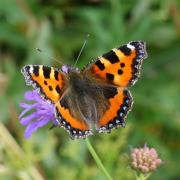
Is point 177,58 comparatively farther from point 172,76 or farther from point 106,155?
point 106,155

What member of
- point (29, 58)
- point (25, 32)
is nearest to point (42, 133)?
point (29, 58)

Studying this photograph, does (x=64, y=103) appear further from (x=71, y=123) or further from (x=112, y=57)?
(x=112, y=57)

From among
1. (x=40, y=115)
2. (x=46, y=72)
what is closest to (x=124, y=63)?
(x=46, y=72)

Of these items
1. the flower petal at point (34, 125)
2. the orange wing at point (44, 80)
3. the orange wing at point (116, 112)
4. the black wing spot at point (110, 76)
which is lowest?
the orange wing at point (116, 112)

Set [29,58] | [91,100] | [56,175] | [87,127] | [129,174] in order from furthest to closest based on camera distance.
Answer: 1. [29,58]
2. [56,175]
3. [129,174]
4. [91,100]
5. [87,127]

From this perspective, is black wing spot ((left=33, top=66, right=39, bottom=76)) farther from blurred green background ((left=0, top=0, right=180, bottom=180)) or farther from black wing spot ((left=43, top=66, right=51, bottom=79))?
blurred green background ((left=0, top=0, right=180, bottom=180))

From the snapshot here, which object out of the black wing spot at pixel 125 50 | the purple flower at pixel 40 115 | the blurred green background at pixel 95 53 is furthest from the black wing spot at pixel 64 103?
the blurred green background at pixel 95 53

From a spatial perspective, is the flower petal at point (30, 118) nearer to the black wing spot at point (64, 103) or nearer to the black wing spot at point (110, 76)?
the black wing spot at point (64, 103)
